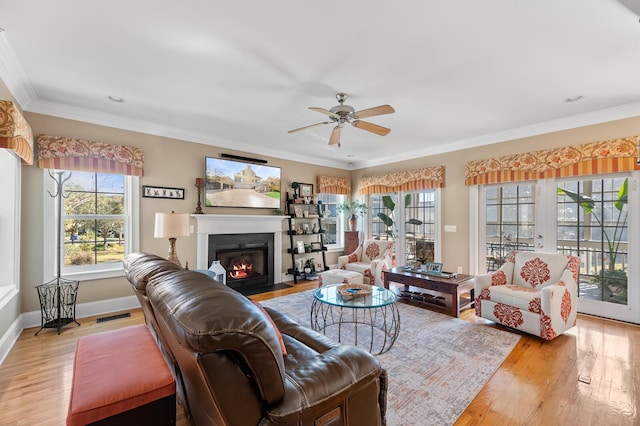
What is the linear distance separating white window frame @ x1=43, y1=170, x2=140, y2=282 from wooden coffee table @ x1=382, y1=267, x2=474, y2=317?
143 inches

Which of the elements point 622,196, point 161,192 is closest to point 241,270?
point 161,192

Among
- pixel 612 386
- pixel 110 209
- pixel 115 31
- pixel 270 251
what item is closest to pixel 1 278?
pixel 110 209

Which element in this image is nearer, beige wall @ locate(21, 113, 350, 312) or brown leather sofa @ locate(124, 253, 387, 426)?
brown leather sofa @ locate(124, 253, 387, 426)

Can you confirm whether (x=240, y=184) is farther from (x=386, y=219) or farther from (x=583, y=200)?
(x=583, y=200)

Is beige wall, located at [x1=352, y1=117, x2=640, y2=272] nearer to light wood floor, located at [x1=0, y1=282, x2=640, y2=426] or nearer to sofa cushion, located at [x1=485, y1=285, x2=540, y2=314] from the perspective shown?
sofa cushion, located at [x1=485, y1=285, x2=540, y2=314]

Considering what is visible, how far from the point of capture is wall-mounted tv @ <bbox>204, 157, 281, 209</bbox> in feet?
15.7

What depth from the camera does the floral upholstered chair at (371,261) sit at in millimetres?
4816

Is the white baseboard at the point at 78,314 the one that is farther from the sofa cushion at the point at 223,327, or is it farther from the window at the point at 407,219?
the window at the point at 407,219

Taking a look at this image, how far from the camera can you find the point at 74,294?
3.42m

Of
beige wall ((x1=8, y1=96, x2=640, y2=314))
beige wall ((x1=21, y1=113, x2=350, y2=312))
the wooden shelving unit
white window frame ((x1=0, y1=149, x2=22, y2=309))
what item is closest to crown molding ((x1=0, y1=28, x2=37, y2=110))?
beige wall ((x1=8, y1=96, x2=640, y2=314))

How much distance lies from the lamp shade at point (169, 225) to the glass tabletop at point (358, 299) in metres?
1.69

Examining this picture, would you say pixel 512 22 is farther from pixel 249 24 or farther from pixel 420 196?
pixel 420 196

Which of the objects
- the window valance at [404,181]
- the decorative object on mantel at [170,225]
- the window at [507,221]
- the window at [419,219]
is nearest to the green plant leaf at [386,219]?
the window at [419,219]

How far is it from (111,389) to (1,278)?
2.92 m
